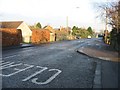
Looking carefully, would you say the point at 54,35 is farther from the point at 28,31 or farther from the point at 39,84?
the point at 39,84

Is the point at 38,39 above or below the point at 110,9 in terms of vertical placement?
below

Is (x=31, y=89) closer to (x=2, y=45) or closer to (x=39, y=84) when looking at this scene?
(x=39, y=84)

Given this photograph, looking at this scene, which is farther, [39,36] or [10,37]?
[39,36]

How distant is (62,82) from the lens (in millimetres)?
9234

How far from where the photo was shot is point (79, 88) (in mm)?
8289

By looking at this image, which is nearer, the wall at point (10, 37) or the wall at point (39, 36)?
the wall at point (10, 37)

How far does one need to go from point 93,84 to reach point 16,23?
67780 mm

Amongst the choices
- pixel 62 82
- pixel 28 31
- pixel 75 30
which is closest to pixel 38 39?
pixel 28 31

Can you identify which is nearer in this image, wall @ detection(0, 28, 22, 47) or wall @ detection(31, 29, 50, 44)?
wall @ detection(0, 28, 22, 47)

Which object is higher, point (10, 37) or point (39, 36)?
point (10, 37)

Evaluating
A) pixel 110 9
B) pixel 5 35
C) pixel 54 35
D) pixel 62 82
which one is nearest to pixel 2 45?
pixel 5 35

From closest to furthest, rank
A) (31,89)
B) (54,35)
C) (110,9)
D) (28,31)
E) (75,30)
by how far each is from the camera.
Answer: (31,89) < (110,9) < (28,31) < (54,35) < (75,30)

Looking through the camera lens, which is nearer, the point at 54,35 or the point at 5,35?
the point at 5,35

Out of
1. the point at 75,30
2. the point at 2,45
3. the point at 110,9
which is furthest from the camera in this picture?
the point at 75,30
